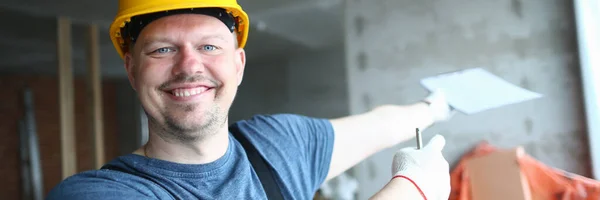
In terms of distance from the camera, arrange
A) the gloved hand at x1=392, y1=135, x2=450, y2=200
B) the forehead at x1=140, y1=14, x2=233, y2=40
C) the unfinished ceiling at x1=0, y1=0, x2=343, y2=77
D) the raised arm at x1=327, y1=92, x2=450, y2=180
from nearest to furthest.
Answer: the gloved hand at x1=392, y1=135, x2=450, y2=200, the forehead at x1=140, y1=14, x2=233, y2=40, the raised arm at x1=327, y1=92, x2=450, y2=180, the unfinished ceiling at x1=0, y1=0, x2=343, y2=77

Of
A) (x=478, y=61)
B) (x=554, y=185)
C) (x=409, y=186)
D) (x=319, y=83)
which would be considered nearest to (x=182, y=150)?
(x=409, y=186)

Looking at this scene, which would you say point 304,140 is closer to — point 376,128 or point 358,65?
point 376,128

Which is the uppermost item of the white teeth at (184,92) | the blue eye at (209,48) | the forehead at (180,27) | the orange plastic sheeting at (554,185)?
the forehead at (180,27)

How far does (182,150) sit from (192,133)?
1.8 inches

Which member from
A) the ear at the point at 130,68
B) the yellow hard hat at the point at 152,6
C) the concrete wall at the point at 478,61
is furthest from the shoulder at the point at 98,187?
the concrete wall at the point at 478,61

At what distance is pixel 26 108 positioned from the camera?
244 inches

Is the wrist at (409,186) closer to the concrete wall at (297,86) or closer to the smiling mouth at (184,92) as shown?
the smiling mouth at (184,92)

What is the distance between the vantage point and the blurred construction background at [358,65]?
6.00 ft

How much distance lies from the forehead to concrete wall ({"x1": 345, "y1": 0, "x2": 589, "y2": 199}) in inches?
48.8

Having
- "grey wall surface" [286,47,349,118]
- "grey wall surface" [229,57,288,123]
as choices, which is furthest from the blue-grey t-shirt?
"grey wall surface" [229,57,288,123]

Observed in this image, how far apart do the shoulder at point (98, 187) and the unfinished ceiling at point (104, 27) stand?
244 cm

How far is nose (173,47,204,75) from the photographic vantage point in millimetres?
978

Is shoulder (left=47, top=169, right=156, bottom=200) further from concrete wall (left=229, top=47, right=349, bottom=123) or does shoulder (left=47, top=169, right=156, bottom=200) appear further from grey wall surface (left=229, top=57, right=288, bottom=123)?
grey wall surface (left=229, top=57, right=288, bottom=123)

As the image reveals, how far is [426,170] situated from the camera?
3.01ft
